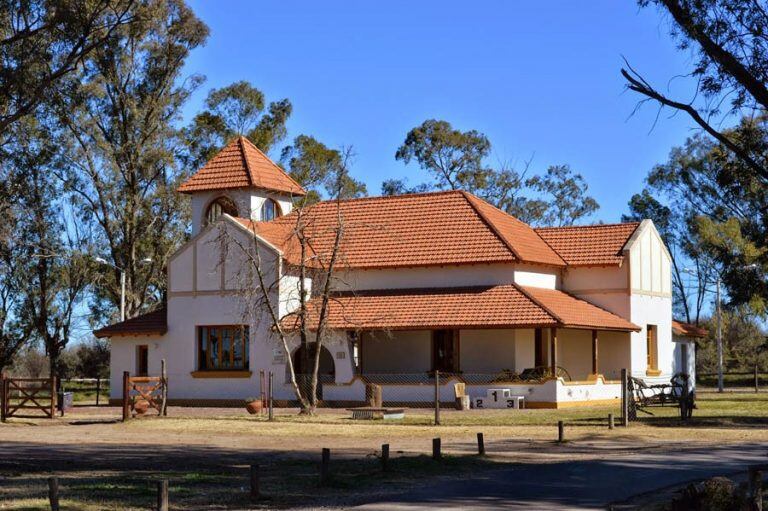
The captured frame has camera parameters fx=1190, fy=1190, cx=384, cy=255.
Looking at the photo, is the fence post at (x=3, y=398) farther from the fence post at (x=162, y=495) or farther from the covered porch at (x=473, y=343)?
the fence post at (x=162, y=495)

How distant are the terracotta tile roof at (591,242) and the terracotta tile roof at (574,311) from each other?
1.64 meters

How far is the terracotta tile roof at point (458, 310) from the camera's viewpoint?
3972 cm

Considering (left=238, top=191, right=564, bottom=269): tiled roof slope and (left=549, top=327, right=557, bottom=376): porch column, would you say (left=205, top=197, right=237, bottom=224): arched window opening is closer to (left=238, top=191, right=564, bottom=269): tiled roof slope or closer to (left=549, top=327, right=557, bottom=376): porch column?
(left=238, top=191, right=564, bottom=269): tiled roof slope

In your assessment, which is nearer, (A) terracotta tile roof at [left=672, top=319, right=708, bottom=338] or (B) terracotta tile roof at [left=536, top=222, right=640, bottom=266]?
(B) terracotta tile roof at [left=536, top=222, right=640, bottom=266]

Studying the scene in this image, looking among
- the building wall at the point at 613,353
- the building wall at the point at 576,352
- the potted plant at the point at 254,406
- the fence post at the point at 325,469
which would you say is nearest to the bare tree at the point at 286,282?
the potted plant at the point at 254,406

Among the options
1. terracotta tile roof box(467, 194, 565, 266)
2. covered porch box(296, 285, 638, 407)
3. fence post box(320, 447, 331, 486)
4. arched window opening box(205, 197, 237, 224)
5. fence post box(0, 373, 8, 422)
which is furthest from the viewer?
arched window opening box(205, 197, 237, 224)

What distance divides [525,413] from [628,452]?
12.5 m

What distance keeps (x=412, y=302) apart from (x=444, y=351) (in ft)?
7.14

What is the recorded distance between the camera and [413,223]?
151 ft

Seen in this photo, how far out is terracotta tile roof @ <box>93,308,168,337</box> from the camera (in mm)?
45263

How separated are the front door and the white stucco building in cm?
5

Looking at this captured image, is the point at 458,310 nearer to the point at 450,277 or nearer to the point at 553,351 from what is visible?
the point at 450,277

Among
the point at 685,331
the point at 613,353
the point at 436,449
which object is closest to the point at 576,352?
the point at 613,353

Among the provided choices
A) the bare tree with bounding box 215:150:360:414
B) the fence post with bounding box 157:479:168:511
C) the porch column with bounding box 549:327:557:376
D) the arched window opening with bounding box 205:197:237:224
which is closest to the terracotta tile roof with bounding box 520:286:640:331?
the porch column with bounding box 549:327:557:376
